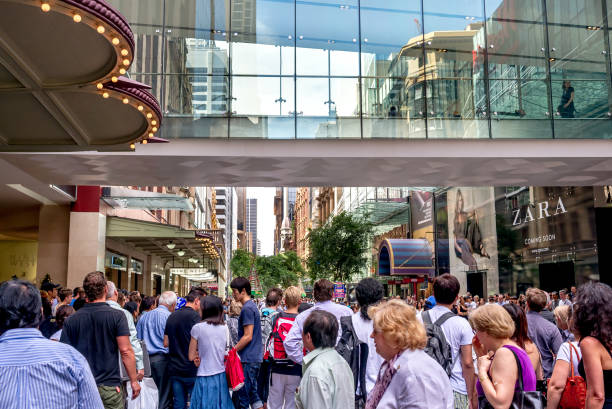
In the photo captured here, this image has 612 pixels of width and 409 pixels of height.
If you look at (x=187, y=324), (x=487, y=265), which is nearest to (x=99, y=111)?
(x=187, y=324)

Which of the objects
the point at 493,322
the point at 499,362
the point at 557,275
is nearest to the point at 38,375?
the point at 499,362

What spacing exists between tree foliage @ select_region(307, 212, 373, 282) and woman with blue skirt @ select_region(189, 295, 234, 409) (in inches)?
1751

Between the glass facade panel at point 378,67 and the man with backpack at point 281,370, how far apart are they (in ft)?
35.9

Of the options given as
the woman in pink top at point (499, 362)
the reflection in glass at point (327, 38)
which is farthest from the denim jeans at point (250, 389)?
the reflection in glass at point (327, 38)

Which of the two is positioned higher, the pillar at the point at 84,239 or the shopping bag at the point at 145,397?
the pillar at the point at 84,239

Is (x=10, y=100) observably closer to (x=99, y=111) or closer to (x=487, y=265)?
(x=99, y=111)

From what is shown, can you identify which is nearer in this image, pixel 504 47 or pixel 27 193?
pixel 504 47

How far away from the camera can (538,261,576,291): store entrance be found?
28.8 metres

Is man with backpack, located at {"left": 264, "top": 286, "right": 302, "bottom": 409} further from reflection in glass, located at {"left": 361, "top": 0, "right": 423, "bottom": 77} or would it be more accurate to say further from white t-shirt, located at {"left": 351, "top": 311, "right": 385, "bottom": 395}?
reflection in glass, located at {"left": 361, "top": 0, "right": 423, "bottom": 77}

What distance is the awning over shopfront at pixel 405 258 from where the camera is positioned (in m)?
46.3

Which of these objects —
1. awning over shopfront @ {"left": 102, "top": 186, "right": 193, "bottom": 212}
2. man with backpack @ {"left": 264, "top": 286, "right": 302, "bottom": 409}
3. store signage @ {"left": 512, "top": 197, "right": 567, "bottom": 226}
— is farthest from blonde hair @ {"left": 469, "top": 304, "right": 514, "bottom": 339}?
store signage @ {"left": 512, "top": 197, "right": 567, "bottom": 226}

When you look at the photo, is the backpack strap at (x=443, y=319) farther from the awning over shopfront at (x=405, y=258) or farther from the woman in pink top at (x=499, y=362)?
the awning over shopfront at (x=405, y=258)

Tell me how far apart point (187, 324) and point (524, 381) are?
5568 millimetres

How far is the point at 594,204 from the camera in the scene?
27359mm
